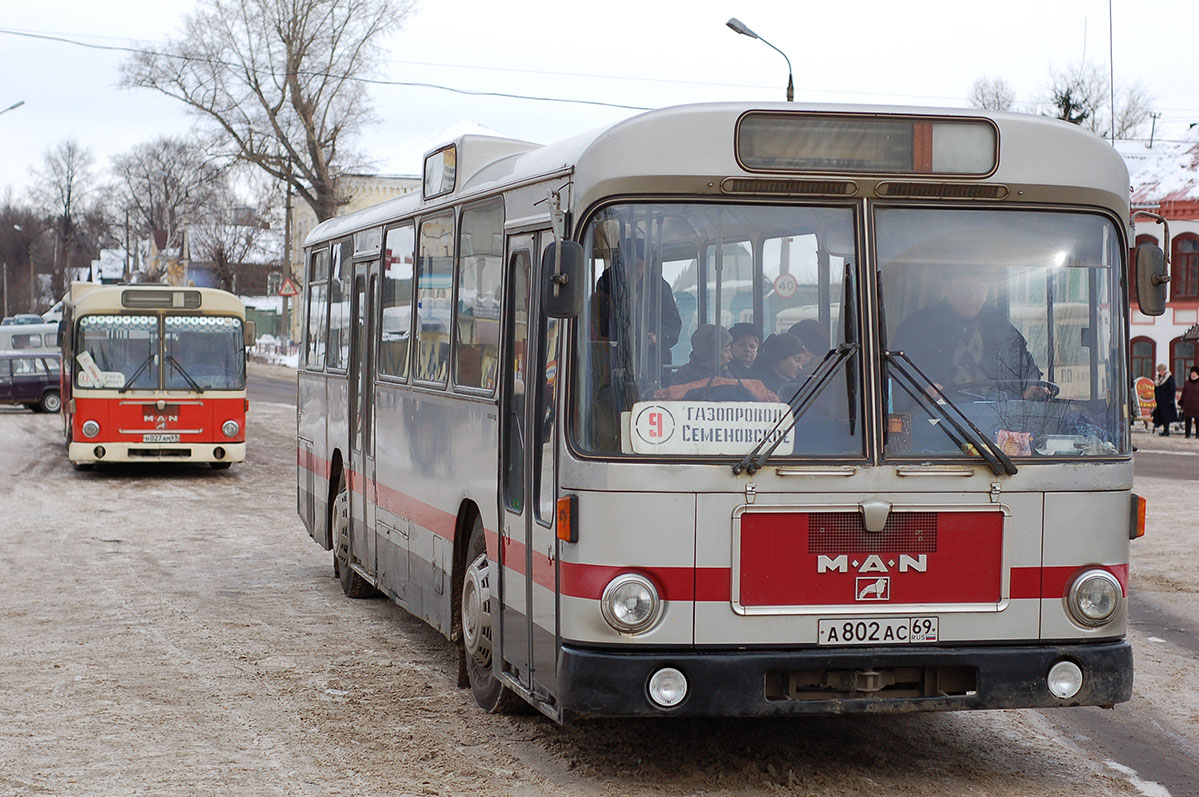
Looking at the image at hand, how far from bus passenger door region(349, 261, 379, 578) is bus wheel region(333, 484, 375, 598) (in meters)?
0.19

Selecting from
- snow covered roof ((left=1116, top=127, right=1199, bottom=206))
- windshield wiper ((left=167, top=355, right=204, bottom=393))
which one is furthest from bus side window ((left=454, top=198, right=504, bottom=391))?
snow covered roof ((left=1116, top=127, right=1199, bottom=206))

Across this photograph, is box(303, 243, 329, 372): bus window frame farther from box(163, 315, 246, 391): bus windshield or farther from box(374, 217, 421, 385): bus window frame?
box(163, 315, 246, 391): bus windshield

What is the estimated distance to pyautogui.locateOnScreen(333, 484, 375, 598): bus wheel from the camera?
11781mm

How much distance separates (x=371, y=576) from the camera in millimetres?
10938

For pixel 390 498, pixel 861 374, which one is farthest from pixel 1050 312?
pixel 390 498

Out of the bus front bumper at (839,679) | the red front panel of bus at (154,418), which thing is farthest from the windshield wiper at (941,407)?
the red front panel of bus at (154,418)

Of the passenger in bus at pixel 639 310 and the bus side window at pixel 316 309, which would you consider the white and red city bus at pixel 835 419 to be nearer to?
the passenger in bus at pixel 639 310

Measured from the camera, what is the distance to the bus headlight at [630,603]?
6.32m

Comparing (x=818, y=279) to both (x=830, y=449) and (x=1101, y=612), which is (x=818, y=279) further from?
(x=1101, y=612)

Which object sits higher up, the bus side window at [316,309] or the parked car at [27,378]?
the bus side window at [316,309]

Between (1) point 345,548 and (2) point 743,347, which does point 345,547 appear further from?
(2) point 743,347

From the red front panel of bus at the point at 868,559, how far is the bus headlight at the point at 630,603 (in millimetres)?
355

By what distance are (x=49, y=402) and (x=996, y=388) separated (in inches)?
1509

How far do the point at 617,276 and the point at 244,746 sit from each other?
2.76m
